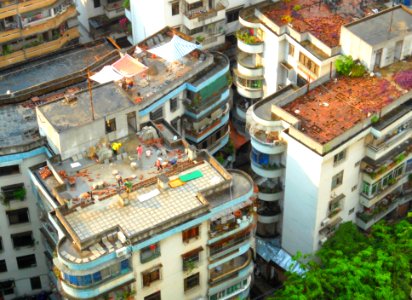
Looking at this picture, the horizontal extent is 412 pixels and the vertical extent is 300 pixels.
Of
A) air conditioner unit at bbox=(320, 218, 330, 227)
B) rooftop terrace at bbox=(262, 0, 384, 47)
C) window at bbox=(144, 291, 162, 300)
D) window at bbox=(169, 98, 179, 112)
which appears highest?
rooftop terrace at bbox=(262, 0, 384, 47)

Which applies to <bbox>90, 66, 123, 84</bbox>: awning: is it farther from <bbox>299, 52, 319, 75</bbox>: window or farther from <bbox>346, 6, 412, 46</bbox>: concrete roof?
<bbox>346, 6, 412, 46</bbox>: concrete roof

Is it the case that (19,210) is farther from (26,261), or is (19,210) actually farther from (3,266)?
(3,266)

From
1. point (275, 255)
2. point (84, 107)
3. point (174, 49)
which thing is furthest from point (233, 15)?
point (275, 255)

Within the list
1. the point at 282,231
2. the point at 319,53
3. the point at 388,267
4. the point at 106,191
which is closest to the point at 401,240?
the point at 388,267

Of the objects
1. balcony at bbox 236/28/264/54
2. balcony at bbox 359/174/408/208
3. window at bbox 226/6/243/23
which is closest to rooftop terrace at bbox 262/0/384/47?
balcony at bbox 236/28/264/54

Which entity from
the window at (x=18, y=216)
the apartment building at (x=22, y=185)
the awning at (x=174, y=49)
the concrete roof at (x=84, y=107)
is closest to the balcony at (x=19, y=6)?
the apartment building at (x=22, y=185)
